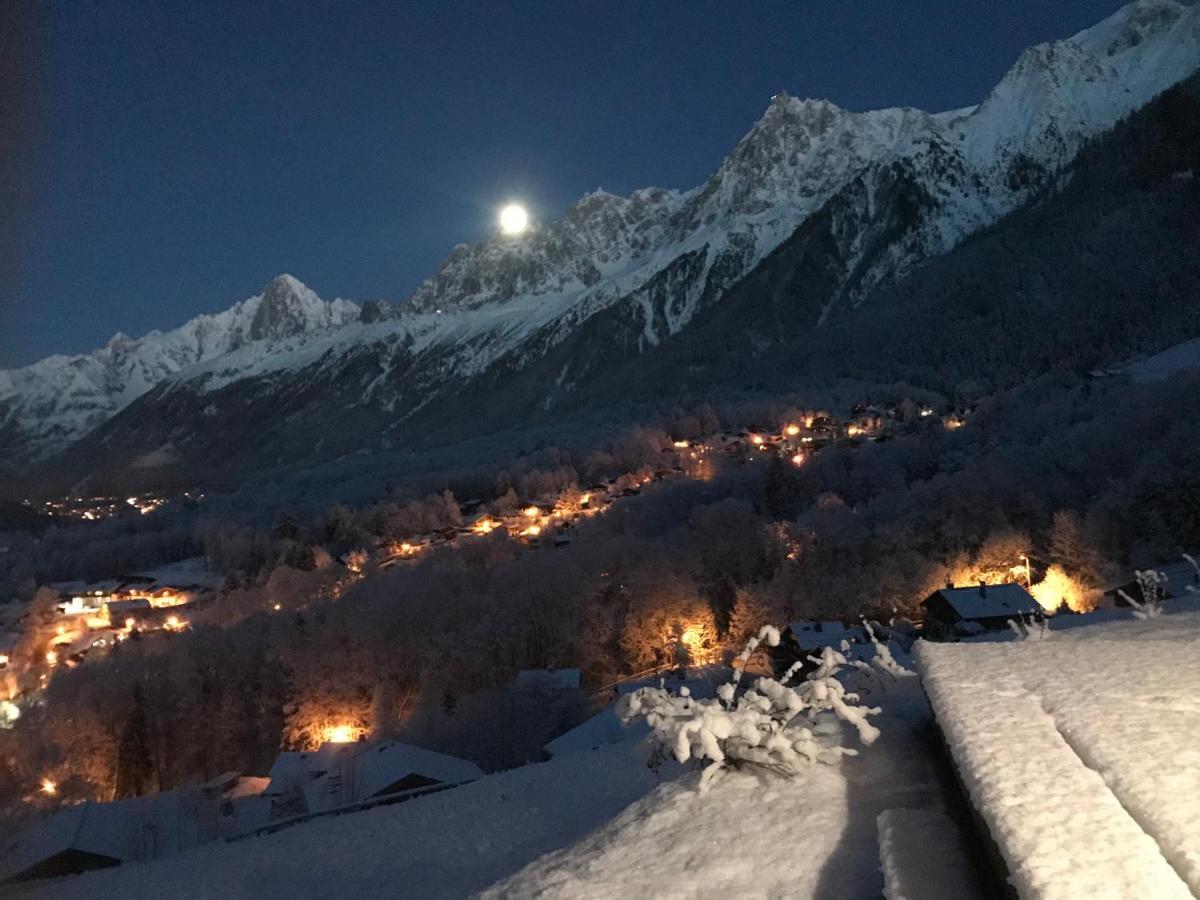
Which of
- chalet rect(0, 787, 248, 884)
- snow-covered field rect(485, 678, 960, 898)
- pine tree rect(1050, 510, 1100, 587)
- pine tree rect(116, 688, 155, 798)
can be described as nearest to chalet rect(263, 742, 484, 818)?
chalet rect(0, 787, 248, 884)

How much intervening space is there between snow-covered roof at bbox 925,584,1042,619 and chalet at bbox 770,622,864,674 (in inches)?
173

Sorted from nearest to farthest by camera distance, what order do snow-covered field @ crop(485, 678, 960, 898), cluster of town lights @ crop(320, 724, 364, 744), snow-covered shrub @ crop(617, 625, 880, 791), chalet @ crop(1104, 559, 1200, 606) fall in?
snow-covered field @ crop(485, 678, 960, 898)
snow-covered shrub @ crop(617, 625, 880, 791)
chalet @ crop(1104, 559, 1200, 606)
cluster of town lights @ crop(320, 724, 364, 744)

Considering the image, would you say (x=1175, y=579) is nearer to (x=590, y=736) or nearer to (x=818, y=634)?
(x=818, y=634)

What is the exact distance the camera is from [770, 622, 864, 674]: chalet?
32906 mm

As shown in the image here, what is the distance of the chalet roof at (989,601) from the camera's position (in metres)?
32.0

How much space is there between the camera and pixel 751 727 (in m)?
5.16

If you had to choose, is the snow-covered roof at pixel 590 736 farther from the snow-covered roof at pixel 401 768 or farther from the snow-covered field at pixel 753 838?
the snow-covered field at pixel 753 838

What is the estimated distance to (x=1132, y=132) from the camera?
138m

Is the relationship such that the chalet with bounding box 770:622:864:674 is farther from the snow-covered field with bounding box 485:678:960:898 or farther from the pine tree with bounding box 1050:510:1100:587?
the snow-covered field with bounding box 485:678:960:898

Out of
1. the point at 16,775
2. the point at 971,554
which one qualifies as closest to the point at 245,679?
the point at 16,775

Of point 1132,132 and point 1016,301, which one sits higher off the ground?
point 1132,132

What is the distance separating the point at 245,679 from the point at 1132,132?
169 m

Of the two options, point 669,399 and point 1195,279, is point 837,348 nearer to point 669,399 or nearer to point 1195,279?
point 669,399

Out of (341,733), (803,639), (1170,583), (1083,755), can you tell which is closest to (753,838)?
(1083,755)
